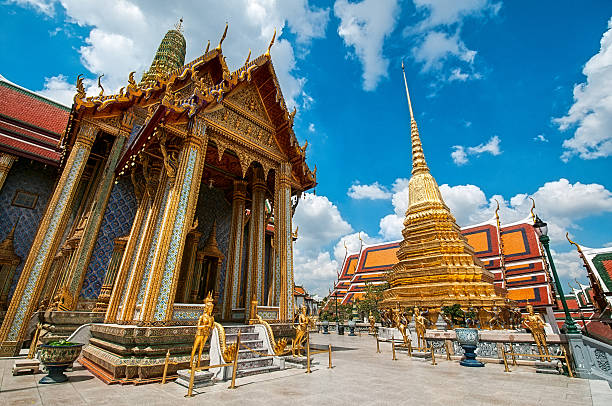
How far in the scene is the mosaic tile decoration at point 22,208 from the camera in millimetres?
8469

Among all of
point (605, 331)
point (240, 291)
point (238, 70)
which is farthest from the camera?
point (605, 331)

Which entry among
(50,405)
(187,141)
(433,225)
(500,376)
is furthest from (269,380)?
(433,225)

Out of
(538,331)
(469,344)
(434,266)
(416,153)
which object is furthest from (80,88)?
(416,153)

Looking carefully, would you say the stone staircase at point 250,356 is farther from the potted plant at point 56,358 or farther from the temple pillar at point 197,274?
the temple pillar at point 197,274

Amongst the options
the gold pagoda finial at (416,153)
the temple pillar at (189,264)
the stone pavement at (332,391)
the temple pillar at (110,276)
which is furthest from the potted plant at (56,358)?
the gold pagoda finial at (416,153)

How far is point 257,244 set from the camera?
29.0ft

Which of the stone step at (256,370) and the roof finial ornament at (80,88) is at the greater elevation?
the roof finial ornament at (80,88)

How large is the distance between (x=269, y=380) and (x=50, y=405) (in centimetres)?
277

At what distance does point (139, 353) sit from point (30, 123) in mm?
11535

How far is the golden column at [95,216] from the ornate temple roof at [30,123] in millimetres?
2750

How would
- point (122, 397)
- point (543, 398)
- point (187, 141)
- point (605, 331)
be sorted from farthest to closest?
point (605, 331) → point (187, 141) → point (543, 398) → point (122, 397)

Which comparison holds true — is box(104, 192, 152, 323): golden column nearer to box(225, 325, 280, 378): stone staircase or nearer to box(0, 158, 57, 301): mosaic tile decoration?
box(225, 325, 280, 378): stone staircase

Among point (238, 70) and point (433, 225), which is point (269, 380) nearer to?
point (238, 70)

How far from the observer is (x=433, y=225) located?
55.7 feet
